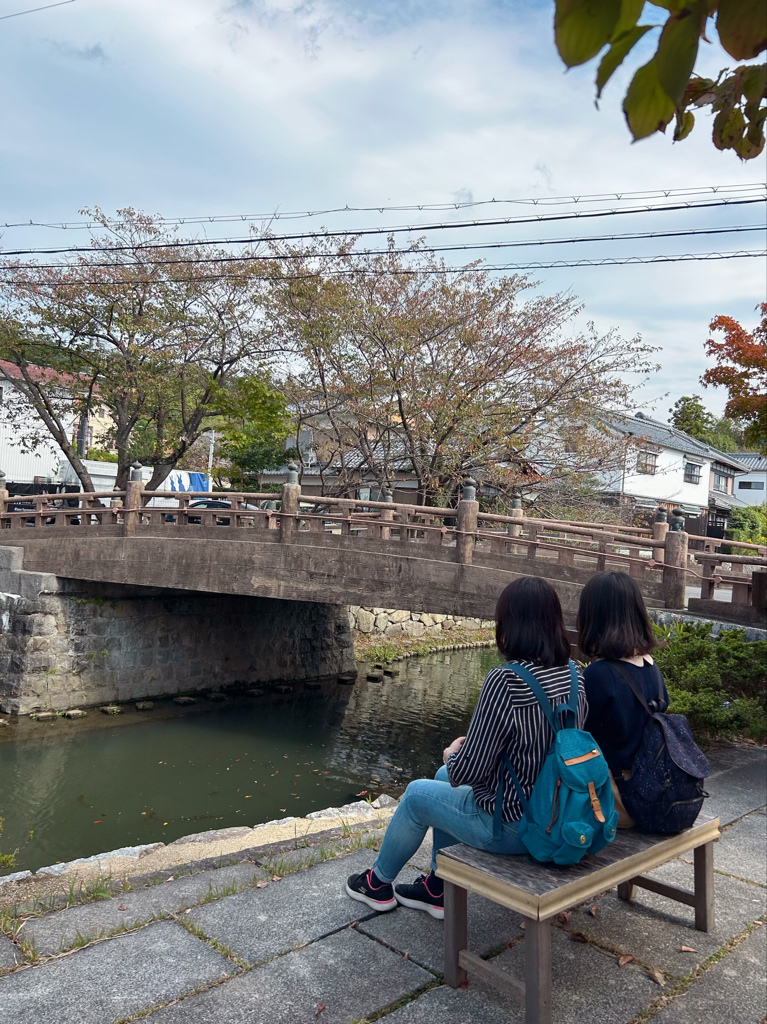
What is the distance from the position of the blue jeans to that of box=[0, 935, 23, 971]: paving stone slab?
1.53 meters

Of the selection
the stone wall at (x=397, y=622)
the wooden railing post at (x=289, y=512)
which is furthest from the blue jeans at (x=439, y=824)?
the stone wall at (x=397, y=622)

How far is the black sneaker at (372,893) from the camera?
3.42 metres

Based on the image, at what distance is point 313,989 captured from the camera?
9.27 feet

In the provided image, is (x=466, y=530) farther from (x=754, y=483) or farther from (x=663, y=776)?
(x=754, y=483)

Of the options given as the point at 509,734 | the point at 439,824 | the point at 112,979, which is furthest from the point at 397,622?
the point at 509,734

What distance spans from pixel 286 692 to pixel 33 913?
509 inches

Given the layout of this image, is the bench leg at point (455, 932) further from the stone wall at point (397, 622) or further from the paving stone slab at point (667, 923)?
the stone wall at point (397, 622)

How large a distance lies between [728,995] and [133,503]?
13222 millimetres

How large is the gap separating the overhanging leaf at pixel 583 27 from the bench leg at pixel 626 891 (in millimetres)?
3619

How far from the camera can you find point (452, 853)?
9.19 feet

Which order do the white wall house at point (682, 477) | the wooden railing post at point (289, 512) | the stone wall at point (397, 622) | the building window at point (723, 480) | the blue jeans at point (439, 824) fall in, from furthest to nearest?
the building window at point (723, 480) → the white wall house at point (682, 477) → the stone wall at point (397, 622) → the wooden railing post at point (289, 512) → the blue jeans at point (439, 824)

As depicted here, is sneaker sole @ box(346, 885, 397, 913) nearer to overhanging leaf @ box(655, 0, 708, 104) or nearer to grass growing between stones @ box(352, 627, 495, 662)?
overhanging leaf @ box(655, 0, 708, 104)

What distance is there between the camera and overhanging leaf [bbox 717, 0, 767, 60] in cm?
113

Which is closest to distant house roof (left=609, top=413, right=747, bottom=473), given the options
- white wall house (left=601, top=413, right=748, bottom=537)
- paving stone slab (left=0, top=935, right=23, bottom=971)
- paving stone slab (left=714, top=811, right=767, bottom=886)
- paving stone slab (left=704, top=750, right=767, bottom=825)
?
white wall house (left=601, top=413, right=748, bottom=537)
